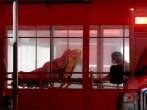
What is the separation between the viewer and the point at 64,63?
51.7ft

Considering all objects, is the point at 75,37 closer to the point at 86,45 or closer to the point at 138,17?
the point at 86,45

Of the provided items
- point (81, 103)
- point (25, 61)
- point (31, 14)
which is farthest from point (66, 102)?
point (31, 14)

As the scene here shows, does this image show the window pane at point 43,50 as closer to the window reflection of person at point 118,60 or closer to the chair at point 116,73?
the window reflection of person at point 118,60

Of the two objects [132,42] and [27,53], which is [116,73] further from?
[27,53]

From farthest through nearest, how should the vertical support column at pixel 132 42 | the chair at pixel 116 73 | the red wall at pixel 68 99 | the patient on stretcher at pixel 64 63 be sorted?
the patient on stretcher at pixel 64 63 < the red wall at pixel 68 99 < the vertical support column at pixel 132 42 < the chair at pixel 116 73

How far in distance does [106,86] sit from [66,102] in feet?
4.31

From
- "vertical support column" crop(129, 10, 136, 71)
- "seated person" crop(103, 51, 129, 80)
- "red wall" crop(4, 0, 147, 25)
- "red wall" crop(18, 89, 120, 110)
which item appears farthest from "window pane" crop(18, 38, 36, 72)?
"vertical support column" crop(129, 10, 136, 71)

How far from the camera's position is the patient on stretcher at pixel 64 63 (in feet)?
51.3

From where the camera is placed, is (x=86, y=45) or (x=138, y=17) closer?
(x=138, y=17)

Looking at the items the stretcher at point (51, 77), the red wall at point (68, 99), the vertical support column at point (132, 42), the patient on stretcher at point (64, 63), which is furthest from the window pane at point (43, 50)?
the vertical support column at point (132, 42)

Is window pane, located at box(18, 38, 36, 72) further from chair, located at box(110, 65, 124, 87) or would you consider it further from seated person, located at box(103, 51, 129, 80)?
chair, located at box(110, 65, 124, 87)

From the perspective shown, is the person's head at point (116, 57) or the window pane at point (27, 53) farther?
the window pane at point (27, 53)

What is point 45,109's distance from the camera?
1511 cm

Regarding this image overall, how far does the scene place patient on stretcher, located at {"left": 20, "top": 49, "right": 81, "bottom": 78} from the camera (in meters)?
15.6
